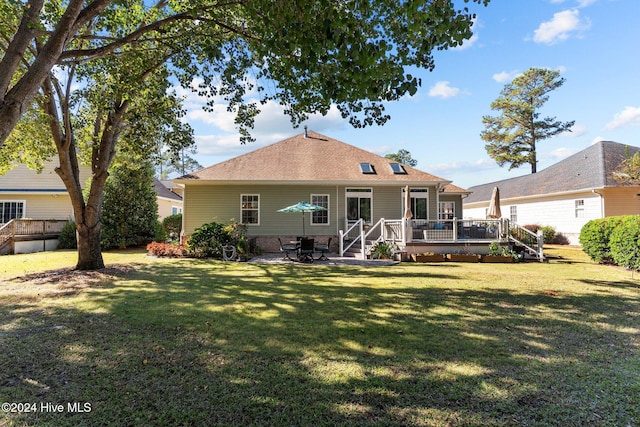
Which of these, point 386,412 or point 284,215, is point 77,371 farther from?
point 284,215

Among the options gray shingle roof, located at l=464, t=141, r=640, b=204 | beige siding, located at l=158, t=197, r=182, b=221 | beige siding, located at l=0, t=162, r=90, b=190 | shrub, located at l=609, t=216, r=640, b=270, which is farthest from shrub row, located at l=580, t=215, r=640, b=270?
beige siding, located at l=0, t=162, r=90, b=190

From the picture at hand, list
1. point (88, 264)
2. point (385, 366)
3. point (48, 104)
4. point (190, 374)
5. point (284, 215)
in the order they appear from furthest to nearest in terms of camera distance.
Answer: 1. point (284, 215)
2. point (88, 264)
3. point (48, 104)
4. point (385, 366)
5. point (190, 374)

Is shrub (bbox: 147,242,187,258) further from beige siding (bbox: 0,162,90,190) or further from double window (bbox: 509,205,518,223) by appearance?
double window (bbox: 509,205,518,223)

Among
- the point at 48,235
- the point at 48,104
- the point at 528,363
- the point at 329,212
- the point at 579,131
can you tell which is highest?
the point at 579,131

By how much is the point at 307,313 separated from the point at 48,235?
64.0 ft

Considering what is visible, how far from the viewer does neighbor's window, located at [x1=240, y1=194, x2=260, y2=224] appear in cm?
1623

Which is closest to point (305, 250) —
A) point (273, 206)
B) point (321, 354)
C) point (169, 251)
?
point (273, 206)

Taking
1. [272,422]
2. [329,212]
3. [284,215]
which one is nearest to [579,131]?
[329,212]

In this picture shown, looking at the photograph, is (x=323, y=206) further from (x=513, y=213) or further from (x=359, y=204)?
(x=513, y=213)

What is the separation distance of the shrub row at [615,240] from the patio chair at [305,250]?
11.0 m

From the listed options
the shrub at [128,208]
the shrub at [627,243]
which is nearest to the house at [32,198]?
the shrub at [128,208]

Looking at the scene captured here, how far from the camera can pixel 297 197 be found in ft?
53.6

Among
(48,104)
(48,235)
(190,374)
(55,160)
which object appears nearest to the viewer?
(190,374)

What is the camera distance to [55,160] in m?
22.0
